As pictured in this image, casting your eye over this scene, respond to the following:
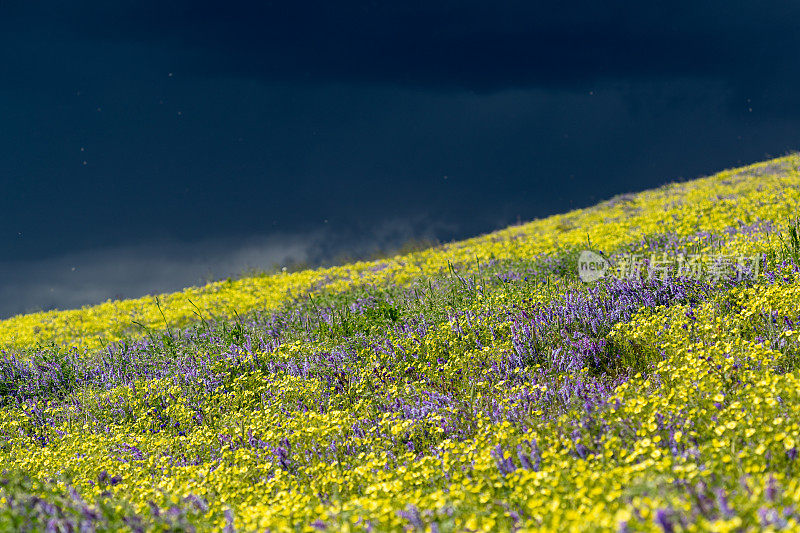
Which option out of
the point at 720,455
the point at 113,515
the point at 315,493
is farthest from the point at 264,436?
the point at 720,455

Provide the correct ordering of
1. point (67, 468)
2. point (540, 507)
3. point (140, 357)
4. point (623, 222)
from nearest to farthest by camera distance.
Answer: point (540, 507) < point (67, 468) < point (140, 357) < point (623, 222)

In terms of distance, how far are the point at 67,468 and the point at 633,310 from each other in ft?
20.9

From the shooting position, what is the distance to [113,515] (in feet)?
10.6

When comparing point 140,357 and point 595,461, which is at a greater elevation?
point 140,357

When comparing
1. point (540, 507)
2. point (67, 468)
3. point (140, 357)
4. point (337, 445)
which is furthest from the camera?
point (140, 357)

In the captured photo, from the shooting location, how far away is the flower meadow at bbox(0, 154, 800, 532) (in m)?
2.95

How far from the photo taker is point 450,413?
15.4ft

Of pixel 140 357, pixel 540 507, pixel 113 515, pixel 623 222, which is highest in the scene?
pixel 623 222

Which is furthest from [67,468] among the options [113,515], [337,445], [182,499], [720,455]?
[720,455]

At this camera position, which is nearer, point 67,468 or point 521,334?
point 67,468

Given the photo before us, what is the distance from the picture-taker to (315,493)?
12.3ft

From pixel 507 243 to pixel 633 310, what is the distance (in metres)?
10.9

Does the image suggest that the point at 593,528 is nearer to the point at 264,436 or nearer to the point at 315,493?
the point at 315,493

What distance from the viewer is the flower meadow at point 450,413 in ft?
9.68
